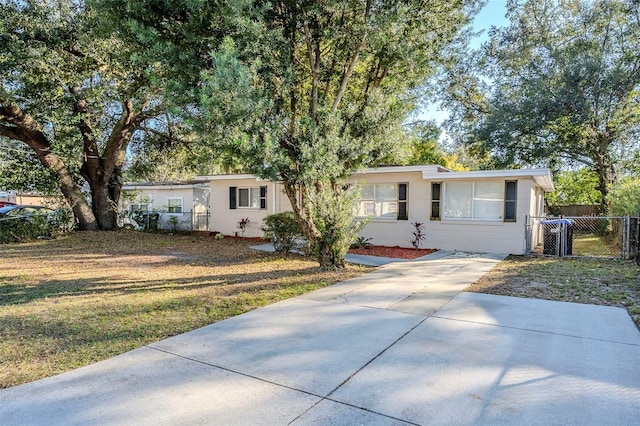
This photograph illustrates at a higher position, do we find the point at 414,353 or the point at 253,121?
the point at 253,121

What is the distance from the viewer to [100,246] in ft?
41.0

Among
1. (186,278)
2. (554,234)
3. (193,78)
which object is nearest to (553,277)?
(554,234)

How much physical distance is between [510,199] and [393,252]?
3.76 metres

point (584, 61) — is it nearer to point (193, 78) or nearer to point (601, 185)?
point (601, 185)

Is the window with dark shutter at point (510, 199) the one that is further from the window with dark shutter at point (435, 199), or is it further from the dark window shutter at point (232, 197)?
the dark window shutter at point (232, 197)

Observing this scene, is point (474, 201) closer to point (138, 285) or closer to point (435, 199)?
point (435, 199)

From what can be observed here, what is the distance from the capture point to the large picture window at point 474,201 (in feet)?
37.6

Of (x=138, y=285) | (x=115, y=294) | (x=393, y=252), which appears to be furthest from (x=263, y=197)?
(x=115, y=294)

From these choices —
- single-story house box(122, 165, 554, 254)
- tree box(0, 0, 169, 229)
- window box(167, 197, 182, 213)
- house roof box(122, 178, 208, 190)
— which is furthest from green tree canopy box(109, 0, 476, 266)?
window box(167, 197, 182, 213)

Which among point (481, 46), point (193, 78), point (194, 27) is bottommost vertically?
→ point (193, 78)

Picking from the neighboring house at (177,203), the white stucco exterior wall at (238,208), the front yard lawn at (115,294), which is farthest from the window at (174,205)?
the front yard lawn at (115,294)

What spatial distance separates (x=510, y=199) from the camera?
11227 millimetres

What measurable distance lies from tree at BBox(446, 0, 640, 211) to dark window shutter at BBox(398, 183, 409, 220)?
332 inches

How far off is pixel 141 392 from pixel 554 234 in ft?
36.9
